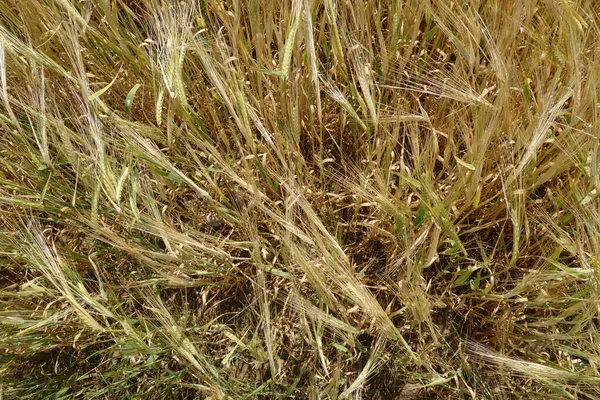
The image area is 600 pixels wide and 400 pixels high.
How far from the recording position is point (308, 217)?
815mm

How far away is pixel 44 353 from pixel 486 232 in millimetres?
919

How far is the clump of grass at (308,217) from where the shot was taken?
832 mm

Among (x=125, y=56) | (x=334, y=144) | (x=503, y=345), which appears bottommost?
(x=503, y=345)

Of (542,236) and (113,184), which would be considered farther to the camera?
(542,236)

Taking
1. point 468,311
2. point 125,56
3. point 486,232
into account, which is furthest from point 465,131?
point 125,56

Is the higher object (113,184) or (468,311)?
(113,184)

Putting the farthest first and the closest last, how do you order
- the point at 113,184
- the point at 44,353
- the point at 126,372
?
the point at 44,353 < the point at 126,372 < the point at 113,184

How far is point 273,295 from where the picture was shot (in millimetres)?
1018

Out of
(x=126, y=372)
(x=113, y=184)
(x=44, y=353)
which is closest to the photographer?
(x=113, y=184)

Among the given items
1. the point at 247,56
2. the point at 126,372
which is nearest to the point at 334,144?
the point at 247,56

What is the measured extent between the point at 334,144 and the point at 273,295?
0.32 meters

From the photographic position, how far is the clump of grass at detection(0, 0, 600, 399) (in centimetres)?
83

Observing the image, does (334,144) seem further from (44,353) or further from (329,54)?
(44,353)

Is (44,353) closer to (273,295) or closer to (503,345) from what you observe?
(273,295)
